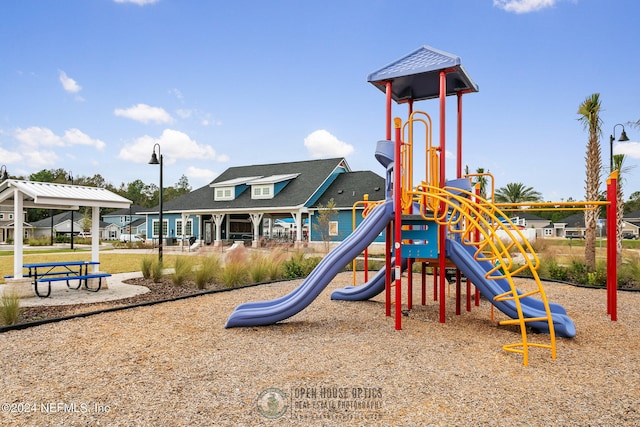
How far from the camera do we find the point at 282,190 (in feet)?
98.9

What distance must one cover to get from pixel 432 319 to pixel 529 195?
50384mm

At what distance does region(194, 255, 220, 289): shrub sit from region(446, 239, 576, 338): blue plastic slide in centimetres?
597

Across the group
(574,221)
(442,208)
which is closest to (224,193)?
(442,208)

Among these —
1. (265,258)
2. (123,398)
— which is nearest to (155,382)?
(123,398)

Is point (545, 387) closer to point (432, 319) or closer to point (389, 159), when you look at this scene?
point (432, 319)

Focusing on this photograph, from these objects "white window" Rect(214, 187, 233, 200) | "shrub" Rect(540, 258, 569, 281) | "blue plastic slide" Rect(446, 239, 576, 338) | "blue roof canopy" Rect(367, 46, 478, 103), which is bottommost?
"shrub" Rect(540, 258, 569, 281)

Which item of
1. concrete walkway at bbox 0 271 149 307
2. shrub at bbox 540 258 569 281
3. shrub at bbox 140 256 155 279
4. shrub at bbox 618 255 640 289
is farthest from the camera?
shrub at bbox 540 258 569 281

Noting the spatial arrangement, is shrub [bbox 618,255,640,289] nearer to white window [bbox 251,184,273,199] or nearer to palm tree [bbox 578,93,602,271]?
palm tree [bbox 578,93,602,271]

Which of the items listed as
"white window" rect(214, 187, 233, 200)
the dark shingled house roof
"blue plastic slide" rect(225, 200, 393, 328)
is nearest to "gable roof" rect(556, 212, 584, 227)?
the dark shingled house roof

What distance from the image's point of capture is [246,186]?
32.0 meters

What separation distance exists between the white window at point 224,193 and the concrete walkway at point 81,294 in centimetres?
1962

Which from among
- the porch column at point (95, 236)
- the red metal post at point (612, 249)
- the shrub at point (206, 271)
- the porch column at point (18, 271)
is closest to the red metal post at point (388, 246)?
the red metal post at point (612, 249)

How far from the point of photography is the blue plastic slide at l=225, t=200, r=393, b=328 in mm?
6539

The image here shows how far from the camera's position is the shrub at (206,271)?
10.6 meters
